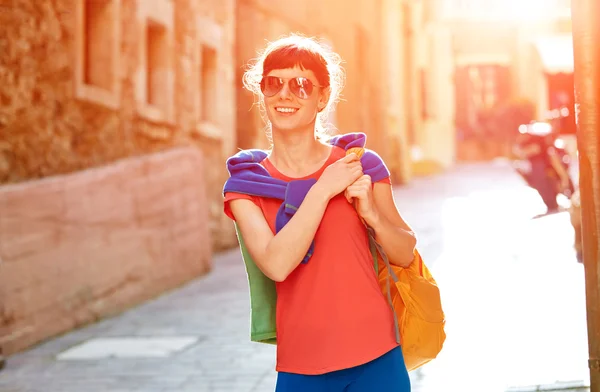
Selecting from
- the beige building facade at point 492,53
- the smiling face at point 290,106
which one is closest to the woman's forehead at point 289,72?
the smiling face at point 290,106

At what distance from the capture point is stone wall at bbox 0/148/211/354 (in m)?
6.87

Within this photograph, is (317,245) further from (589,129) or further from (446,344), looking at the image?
(446,344)

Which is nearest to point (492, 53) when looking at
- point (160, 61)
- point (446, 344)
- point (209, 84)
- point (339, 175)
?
point (209, 84)

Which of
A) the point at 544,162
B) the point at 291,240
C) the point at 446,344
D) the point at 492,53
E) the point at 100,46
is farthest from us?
the point at 492,53

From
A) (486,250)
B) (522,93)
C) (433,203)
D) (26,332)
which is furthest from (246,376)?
(522,93)

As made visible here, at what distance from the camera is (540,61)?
48312 millimetres

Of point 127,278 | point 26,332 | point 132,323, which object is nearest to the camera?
point 26,332

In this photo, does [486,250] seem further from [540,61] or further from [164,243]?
[540,61]

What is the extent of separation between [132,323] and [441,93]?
4070cm

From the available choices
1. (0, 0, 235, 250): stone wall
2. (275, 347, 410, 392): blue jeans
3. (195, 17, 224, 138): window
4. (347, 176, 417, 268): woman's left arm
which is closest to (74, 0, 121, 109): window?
(0, 0, 235, 250): stone wall

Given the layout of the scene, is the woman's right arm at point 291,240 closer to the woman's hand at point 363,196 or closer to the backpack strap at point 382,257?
the woman's hand at point 363,196

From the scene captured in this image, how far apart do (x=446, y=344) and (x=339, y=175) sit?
12.7ft

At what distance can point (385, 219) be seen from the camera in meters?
2.47

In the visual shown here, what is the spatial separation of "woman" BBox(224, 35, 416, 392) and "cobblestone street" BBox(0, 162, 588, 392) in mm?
2434
